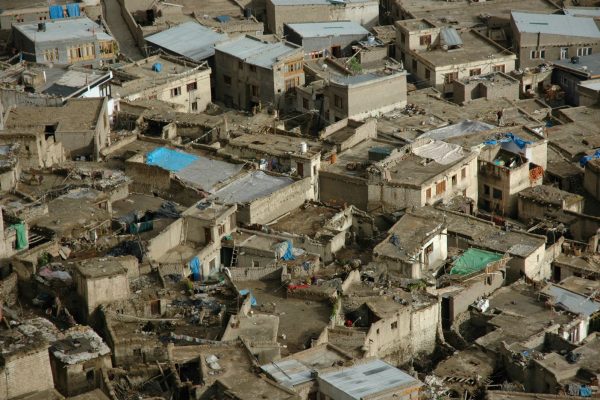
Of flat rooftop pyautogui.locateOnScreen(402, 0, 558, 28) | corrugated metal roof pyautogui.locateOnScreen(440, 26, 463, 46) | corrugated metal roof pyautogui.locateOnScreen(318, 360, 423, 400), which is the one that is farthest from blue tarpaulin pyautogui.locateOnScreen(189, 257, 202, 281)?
flat rooftop pyautogui.locateOnScreen(402, 0, 558, 28)

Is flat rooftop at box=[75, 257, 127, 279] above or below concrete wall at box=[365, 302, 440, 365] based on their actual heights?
above

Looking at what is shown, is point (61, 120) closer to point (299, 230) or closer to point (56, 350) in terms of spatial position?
point (299, 230)

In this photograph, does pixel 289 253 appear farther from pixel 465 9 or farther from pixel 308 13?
pixel 465 9

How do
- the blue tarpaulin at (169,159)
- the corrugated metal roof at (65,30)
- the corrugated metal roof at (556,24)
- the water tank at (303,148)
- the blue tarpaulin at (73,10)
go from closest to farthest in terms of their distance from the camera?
the blue tarpaulin at (169,159), the water tank at (303,148), the corrugated metal roof at (65,30), the corrugated metal roof at (556,24), the blue tarpaulin at (73,10)

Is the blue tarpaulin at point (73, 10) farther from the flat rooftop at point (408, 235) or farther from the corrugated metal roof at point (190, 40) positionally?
the flat rooftop at point (408, 235)

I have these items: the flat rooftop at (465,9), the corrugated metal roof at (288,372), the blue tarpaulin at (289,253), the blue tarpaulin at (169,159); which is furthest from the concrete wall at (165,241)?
the flat rooftop at (465,9)

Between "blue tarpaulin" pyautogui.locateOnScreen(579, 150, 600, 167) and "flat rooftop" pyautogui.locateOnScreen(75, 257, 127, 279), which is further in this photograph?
"blue tarpaulin" pyautogui.locateOnScreen(579, 150, 600, 167)

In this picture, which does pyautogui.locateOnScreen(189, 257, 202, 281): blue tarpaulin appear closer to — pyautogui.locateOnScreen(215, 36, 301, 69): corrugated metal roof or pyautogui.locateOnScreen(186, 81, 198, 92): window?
pyautogui.locateOnScreen(215, 36, 301, 69): corrugated metal roof
